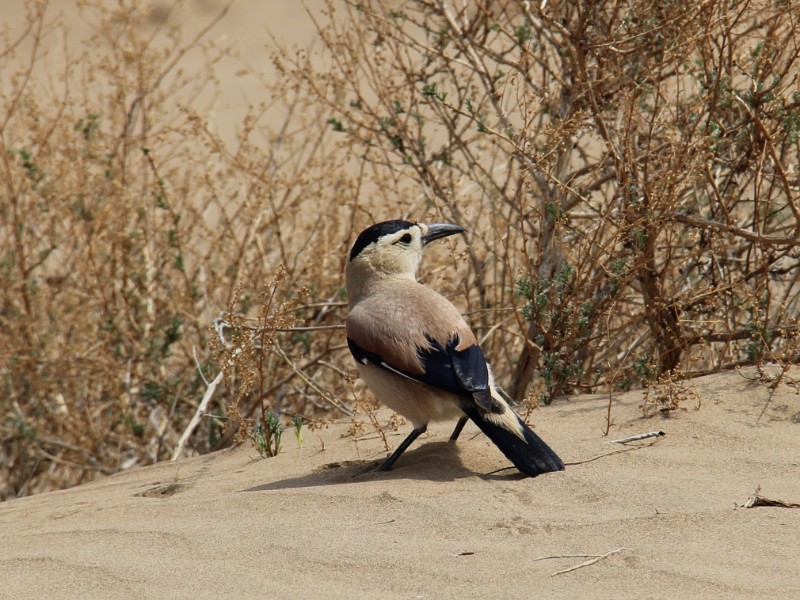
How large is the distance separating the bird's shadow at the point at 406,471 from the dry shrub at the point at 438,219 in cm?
55

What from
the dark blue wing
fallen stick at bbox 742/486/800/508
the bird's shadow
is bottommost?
fallen stick at bbox 742/486/800/508

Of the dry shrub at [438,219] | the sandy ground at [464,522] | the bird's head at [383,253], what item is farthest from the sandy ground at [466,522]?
the bird's head at [383,253]

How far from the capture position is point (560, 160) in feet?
20.9

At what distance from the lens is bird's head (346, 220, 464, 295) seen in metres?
5.63

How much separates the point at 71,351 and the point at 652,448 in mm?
4327

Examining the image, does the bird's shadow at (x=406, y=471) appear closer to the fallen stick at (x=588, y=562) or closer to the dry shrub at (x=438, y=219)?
the dry shrub at (x=438, y=219)

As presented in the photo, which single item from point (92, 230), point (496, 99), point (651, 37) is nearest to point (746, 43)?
point (651, 37)

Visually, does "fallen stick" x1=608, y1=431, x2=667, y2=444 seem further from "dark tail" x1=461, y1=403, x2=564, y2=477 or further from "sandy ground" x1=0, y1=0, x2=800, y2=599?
"dark tail" x1=461, y1=403, x2=564, y2=477

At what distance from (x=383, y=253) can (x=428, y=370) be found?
A: 1.00 metres

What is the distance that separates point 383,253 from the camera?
5.64 m

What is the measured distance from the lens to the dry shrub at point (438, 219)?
5559mm

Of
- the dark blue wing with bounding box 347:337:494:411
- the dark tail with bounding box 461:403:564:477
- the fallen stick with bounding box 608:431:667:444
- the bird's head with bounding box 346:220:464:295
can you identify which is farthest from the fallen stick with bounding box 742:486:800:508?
the bird's head with bounding box 346:220:464:295

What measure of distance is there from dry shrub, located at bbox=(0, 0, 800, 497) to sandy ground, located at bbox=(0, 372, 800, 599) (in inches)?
20.9

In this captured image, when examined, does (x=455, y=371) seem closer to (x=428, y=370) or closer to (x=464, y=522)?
(x=428, y=370)
